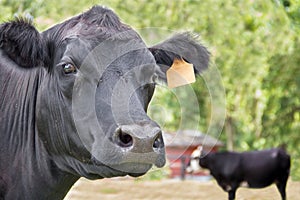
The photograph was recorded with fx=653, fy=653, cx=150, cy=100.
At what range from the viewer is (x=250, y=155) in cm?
1254

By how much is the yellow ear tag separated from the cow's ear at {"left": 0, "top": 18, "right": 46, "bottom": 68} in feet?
2.80

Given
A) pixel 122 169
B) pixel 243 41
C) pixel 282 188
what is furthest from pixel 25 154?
pixel 243 41

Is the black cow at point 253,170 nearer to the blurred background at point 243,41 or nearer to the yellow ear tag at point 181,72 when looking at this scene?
the blurred background at point 243,41

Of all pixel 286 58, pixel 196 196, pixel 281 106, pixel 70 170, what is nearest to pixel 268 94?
pixel 281 106

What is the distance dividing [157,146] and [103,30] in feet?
2.41

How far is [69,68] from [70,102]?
0.18 meters

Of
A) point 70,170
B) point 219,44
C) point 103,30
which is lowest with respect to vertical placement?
point 219,44

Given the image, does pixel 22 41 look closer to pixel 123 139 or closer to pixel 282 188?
pixel 123 139

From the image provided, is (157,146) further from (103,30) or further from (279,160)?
(279,160)

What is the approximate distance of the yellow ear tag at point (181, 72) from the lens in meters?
3.96

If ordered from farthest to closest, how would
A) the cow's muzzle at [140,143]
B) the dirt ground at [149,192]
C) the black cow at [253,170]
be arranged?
the black cow at [253,170]
the dirt ground at [149,192]
the cow's muzzle at [140,143]

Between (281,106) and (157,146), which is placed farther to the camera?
(281,106)

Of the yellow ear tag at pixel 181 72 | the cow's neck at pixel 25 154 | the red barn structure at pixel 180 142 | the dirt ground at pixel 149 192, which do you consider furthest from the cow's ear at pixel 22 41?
the dirt ground at pixel 149 192

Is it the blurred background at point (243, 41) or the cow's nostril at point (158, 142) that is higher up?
the cow's nostril at point (158, 142)
